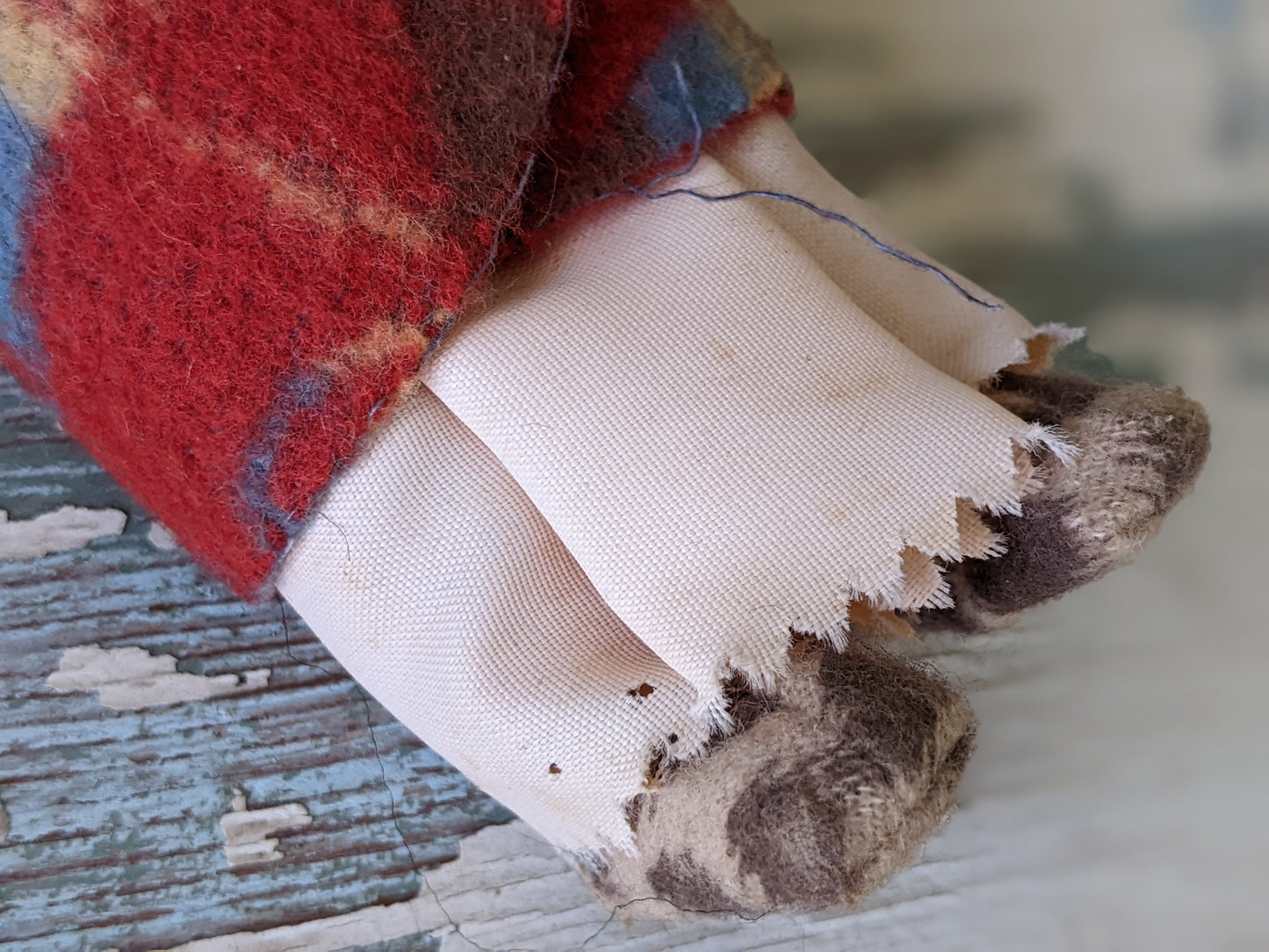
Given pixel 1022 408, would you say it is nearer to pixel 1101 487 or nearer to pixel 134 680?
pixel 1101 487

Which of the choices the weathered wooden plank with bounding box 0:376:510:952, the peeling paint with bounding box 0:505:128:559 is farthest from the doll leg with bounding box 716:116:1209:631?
the peeling paint with bounding box 0:505:128:559

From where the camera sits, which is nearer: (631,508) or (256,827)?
(631,508)

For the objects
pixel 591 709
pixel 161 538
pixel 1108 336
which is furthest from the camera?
pixel 1108 336

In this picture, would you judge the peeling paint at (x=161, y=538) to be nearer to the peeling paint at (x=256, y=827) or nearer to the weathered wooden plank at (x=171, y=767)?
the weathered wooden plank at (x=171, y=767)

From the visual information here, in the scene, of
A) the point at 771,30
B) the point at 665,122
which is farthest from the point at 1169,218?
the point at 665,122

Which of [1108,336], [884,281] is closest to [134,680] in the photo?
[884,281]

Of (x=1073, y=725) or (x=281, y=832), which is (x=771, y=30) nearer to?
(x=1073, y=725)
